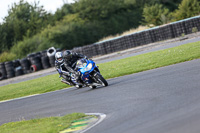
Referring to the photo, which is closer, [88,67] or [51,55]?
[88,67]

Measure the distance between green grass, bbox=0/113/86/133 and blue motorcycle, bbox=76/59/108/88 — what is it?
376 cm

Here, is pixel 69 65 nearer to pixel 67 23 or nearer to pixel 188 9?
pixel 188 9

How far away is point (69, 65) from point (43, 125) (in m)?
5.84

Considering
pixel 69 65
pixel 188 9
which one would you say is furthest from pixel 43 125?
pixel 188 9

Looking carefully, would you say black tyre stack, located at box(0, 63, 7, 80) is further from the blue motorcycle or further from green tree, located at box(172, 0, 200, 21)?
the blue motorcycle

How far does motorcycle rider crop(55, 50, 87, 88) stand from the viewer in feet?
49.2

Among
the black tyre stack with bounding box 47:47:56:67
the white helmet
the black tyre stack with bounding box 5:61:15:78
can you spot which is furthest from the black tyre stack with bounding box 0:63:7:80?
the white helmet

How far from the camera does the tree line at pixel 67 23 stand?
2144 inches

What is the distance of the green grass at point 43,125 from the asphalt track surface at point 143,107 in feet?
2.25

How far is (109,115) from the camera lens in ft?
30.2

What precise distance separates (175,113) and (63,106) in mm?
5600

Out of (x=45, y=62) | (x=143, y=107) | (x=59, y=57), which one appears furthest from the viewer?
(x=45, y=62)

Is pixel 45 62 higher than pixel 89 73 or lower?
lower

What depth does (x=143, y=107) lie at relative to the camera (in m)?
8.95
